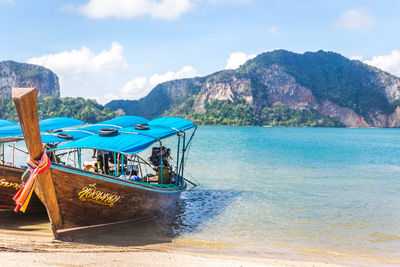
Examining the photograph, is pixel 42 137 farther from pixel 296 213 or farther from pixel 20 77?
pixel 20 77

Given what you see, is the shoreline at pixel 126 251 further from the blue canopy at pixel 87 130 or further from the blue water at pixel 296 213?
the blue canopy at pixel 87 130

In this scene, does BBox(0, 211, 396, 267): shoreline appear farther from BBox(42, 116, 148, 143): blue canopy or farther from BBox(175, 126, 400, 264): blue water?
BBox(42, 116, 148, 143): blue canopy

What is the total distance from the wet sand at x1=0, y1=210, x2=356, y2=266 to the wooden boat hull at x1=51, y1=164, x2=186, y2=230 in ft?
1.38

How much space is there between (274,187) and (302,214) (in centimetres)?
495

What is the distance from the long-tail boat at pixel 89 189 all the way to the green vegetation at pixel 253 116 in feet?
470

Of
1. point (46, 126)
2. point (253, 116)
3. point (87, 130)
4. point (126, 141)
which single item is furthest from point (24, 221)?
point (253, 116)

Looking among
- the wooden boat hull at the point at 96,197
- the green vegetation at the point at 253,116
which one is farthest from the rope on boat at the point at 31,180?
the green vegetation at the point at 253,116

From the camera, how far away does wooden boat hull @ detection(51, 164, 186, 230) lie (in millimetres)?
7688

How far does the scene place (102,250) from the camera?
738 cm

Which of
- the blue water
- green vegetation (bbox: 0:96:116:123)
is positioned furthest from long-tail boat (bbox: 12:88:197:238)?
green vegetation (bbox: 0:96:116:123)

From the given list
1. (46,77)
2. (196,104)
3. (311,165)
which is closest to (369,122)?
(196,104)

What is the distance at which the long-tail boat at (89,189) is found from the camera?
20.3 ft

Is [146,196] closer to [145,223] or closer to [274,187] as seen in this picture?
[145,223]

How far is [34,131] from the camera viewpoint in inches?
240
